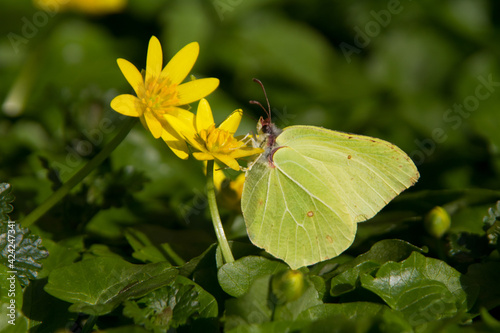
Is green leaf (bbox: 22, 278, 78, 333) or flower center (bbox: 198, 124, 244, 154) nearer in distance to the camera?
green leaf (bbox: 22, 278, 78, 333)

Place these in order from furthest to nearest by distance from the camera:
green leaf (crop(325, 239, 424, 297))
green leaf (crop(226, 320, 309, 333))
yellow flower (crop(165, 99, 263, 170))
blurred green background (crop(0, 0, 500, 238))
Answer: blurred green background (crop(0, 0, 500, 238))
yellow flower (crop(165, 99, 263, 170))
green leaf (crop(325, 239, 424, 297))
green leaf (crop(226, 320, 309, 333))

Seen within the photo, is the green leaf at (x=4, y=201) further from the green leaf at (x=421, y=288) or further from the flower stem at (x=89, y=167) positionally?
the green leaf at (x=421, y=288)

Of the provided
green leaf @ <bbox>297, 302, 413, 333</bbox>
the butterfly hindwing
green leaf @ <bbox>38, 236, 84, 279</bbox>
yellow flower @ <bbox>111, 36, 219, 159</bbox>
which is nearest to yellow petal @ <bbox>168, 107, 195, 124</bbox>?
yellow flower @ <bbox>111, 36, 219, 159</bbox>

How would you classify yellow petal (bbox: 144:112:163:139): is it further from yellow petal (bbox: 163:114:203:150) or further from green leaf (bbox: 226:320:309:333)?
green leaf (bbox: 226:320:309:333)

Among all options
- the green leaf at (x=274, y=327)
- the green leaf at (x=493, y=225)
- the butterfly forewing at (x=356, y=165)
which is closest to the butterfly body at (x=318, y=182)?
the butterfly forewing at (x=356, y=165)

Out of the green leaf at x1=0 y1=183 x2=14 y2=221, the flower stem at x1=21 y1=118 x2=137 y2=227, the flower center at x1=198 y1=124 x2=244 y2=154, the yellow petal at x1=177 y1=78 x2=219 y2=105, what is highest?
the yellow petal at x1=177 y1=78 x2=219 y2=105

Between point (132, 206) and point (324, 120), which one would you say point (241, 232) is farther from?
point (324, 120)
